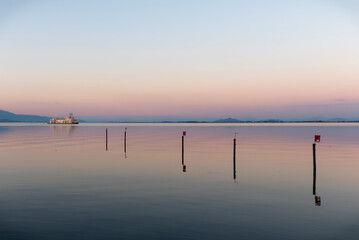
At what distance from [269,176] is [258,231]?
63.0ft

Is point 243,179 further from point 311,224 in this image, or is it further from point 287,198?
point 311,224

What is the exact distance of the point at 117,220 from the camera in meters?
20.3

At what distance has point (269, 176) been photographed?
122 feet

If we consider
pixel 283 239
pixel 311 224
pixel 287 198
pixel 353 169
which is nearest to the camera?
pixel 283 239

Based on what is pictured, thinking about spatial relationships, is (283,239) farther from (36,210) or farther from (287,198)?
(36,210)

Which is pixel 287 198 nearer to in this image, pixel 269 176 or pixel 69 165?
pixel 269 176

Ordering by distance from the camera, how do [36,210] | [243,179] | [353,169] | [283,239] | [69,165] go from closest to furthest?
[283,239] → [36,210] → [243,179] → [353,169] → [69,165]

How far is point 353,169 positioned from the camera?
140 feet

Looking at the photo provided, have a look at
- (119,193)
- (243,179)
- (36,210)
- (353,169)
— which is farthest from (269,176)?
(36,210)

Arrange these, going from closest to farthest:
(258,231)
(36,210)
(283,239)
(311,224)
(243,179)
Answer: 1. (283,239)
2. (258,231)
3. (311,224)
4. (36,210)
5. (243,179)

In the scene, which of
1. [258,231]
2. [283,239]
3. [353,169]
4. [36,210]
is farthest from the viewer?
[353,169]

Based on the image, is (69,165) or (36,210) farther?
(69,165)

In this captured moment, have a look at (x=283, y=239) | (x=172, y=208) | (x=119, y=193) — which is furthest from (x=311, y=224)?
(x=119, y=193)

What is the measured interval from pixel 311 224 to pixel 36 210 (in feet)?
55.0
